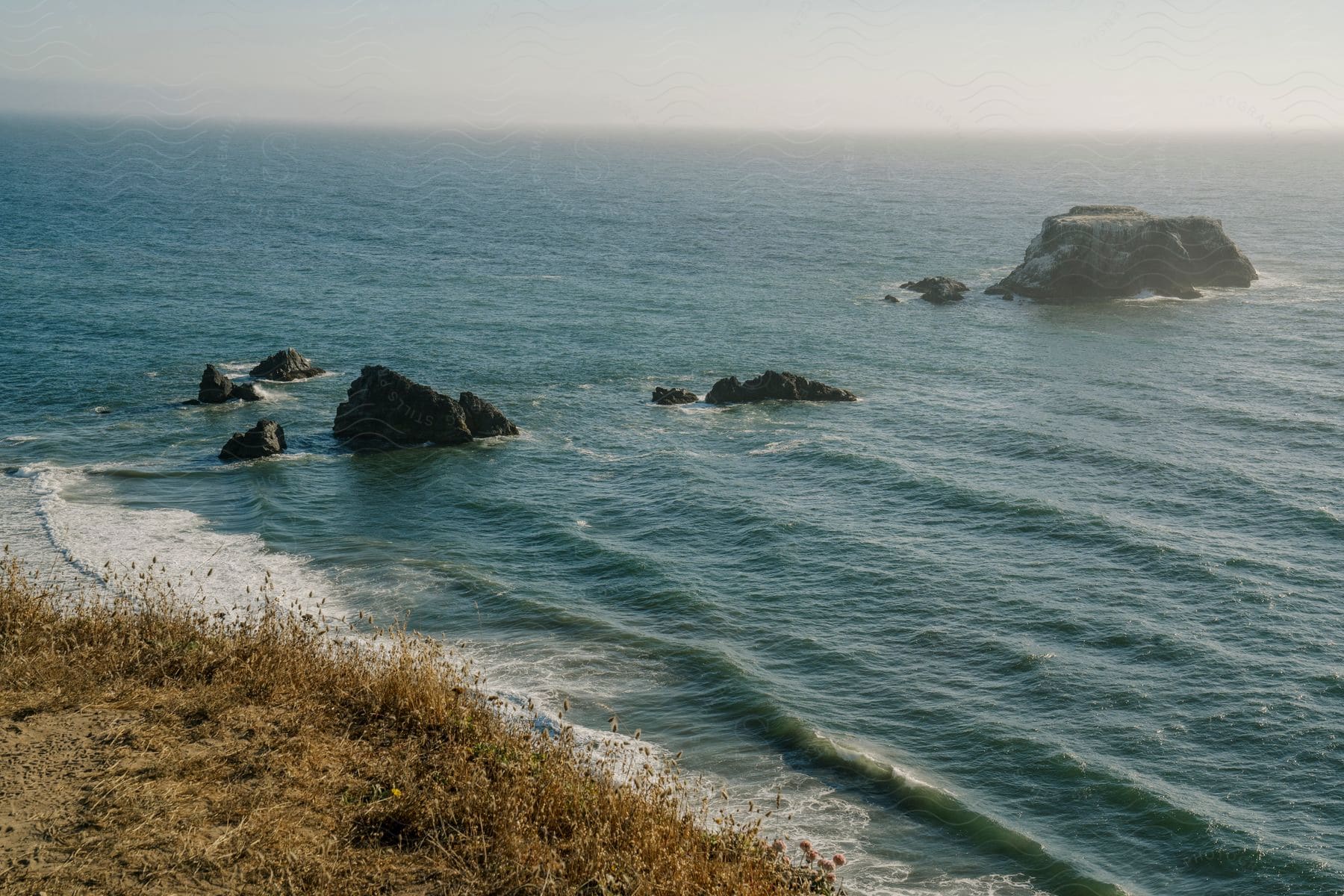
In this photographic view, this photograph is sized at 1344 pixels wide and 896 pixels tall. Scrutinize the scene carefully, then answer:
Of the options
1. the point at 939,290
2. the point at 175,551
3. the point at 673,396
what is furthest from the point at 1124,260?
the point at 175,551

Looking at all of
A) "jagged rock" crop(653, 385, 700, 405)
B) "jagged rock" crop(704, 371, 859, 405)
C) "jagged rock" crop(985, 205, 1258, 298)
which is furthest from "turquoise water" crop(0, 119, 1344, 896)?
"jagged rock" crop(985, 205, 1258, 298)

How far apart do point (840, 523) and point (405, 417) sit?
2043 centimetres

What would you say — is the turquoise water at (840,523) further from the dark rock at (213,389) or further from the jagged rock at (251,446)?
the dark rock at (213,389)

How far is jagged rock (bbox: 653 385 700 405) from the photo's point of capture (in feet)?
171

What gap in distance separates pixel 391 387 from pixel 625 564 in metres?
18.2

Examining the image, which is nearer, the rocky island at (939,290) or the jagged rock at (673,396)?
the jagged rock at (673,396)

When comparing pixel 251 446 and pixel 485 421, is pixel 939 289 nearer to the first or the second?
→ pixel 485 421

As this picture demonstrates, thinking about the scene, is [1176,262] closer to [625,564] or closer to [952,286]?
[952,286]

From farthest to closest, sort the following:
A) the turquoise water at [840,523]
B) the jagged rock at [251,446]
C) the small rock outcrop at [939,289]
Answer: the small rock outcrop at [939,289] → the jagged rock at [251,446] → the turquoise water at [840,523]

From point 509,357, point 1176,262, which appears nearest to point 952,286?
point 1176,262

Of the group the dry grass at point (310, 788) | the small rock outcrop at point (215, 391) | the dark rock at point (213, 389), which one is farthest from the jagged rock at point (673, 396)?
the dry grass at point (310, 788)

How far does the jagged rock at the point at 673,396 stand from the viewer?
52.2m

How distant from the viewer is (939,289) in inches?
3098

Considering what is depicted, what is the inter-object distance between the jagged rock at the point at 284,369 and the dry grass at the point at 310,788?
128ft
